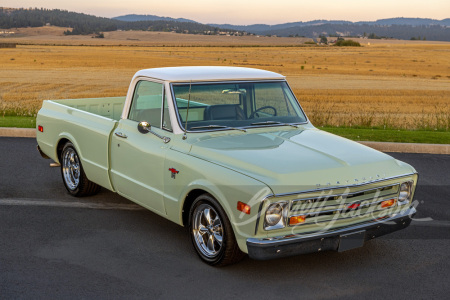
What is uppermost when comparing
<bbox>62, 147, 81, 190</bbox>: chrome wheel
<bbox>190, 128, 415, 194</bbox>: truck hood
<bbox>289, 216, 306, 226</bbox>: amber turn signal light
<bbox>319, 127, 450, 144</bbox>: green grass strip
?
<bbox>190, 128, 415, 194</bbox>: truck hood

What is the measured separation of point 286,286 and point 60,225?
2.92 m

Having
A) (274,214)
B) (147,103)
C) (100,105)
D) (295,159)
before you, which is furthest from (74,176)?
(274,214)

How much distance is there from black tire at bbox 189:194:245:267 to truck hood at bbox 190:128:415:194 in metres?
0.41

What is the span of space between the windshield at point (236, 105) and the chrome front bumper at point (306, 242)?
1.67 metres

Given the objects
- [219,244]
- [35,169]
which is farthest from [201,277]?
[35,169]

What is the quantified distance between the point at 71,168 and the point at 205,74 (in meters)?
2.62

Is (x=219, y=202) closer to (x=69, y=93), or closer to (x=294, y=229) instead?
(x=294, y=229)

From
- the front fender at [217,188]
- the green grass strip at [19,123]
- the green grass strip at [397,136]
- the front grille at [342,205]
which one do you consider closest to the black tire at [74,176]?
the front fender at [217,188]

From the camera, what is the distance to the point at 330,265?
581 cm

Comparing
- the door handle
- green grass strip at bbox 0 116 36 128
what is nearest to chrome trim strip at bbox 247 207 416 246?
the door handle

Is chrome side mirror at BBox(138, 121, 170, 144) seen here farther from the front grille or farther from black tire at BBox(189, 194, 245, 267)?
the front grille

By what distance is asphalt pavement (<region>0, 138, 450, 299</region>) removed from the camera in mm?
5160

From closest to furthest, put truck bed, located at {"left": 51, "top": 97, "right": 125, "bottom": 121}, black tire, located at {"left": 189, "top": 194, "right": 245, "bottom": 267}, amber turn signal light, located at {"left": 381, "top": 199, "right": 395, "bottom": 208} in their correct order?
1. black tire, located at {"left": 189, "top": 194, "right": 245, "bottom": 267}
2. amber turn signal light, located at {"left": 381, "top": 199, "right": 395, "bottom": 208}
3. truck bed, located at {"left": 51, "top": 97, "right": 125, "bottom": 121}

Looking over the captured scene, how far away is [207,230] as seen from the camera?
5.78 m
